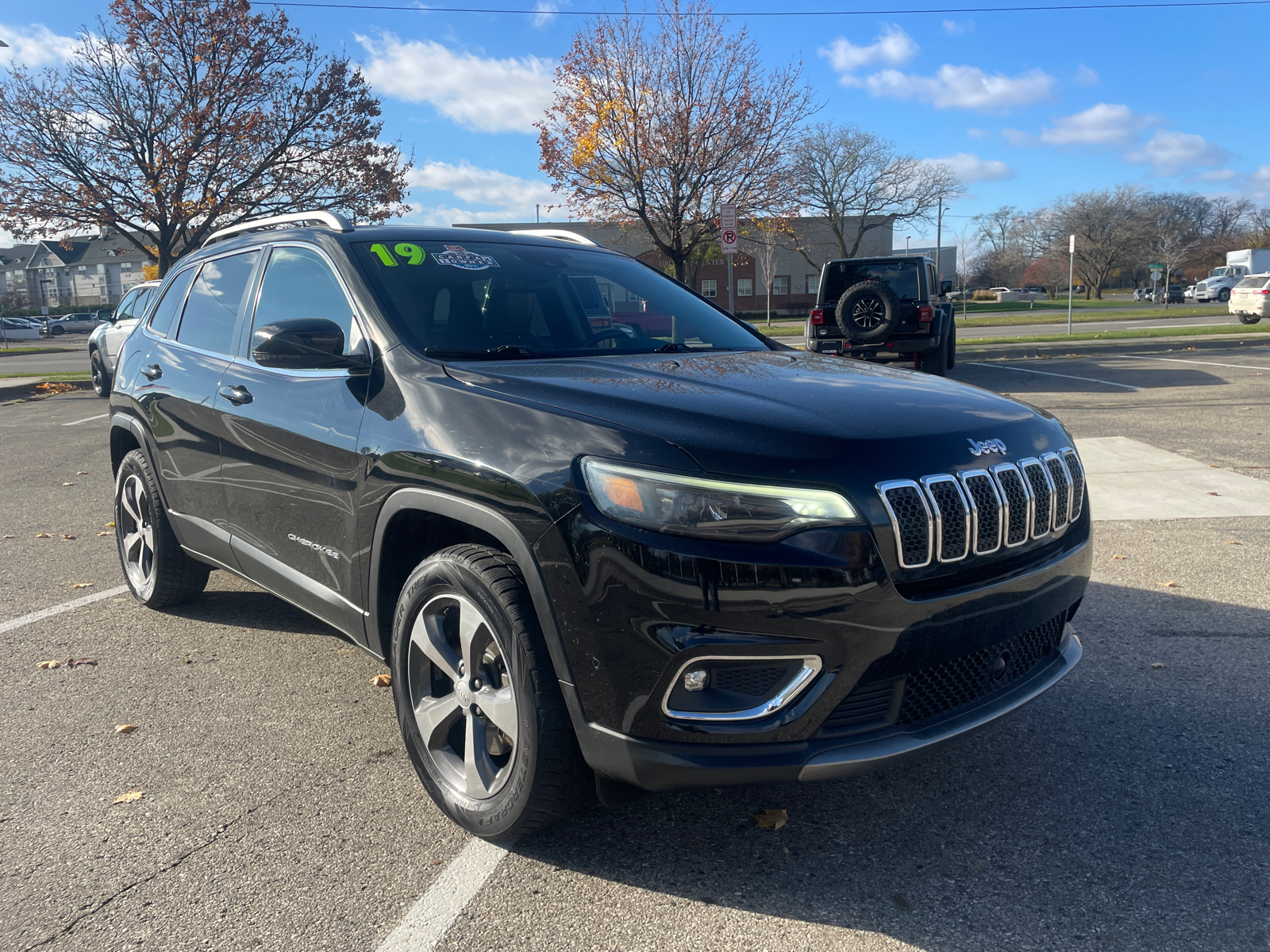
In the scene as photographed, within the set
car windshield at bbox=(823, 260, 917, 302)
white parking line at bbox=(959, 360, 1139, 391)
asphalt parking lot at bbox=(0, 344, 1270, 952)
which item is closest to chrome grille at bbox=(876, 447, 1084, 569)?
asphalt parking lot at bbox=(0, 344, 1270, 952)

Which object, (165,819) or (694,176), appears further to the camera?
(694,176)

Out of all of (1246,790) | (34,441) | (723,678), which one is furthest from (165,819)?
(34,441)

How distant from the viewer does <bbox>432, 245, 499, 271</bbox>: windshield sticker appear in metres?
3.54

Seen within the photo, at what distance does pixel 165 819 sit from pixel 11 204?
21.2 m

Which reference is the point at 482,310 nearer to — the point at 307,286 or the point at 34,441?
the point at 307,286

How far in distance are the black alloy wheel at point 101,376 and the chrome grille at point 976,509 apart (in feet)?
58.9

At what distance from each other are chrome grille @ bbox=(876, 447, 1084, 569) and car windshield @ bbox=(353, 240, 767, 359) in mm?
1391

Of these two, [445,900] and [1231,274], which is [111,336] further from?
[1231,274]

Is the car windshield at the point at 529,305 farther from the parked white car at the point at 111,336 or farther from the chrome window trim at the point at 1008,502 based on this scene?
the parked white car at the point at 111,336

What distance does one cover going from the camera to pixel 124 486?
497cm

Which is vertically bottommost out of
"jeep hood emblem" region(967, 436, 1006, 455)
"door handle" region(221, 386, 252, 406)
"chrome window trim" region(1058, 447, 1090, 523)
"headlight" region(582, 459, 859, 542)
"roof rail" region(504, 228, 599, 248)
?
"chrome window trim" region(1058, 447, 1090, 523)

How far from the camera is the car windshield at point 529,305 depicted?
10.6 feet

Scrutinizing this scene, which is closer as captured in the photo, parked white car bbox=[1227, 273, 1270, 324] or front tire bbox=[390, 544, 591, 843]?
front tire bbox=[390, 544, 591, 843]

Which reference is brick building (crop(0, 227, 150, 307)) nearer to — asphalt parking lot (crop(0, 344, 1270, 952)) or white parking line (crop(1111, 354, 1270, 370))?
white parking line (crop(1111, 354, 1270, 370))
